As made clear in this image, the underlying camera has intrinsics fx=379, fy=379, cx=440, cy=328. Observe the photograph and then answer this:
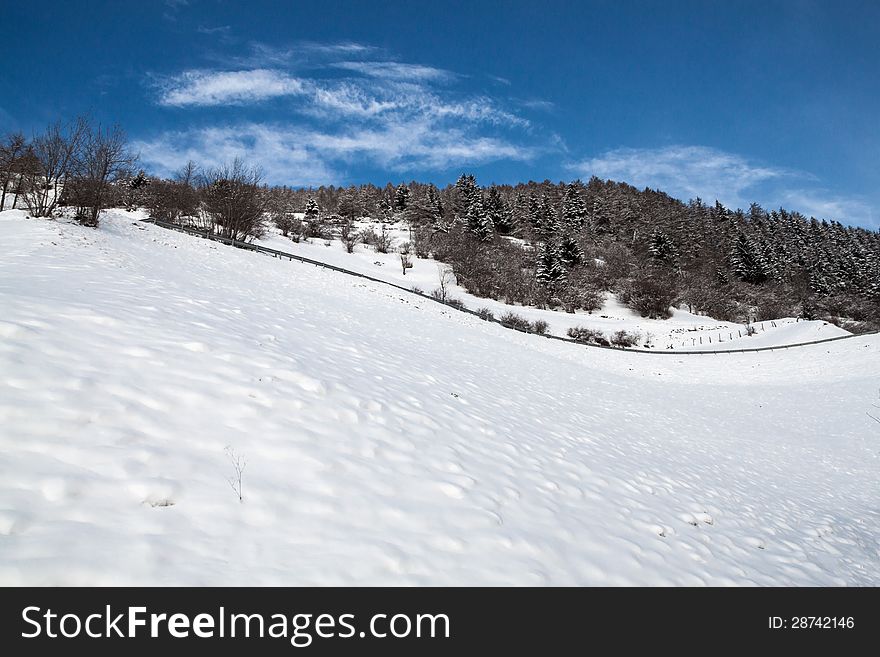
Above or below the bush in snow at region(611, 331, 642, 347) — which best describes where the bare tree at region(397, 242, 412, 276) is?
above

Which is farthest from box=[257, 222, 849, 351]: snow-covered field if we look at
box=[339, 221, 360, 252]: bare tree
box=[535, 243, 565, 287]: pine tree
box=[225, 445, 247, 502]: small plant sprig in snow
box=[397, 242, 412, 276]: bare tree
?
box=[225, 445, 247, 502]: small plant sprig in snow

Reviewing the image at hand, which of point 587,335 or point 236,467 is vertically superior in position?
point 587,335

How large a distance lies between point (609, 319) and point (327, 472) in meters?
47.4

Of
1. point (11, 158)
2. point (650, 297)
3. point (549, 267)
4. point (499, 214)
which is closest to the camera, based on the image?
point (11, 158)

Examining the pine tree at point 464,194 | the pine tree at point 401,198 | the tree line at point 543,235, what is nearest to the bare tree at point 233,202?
the tree line at point 543,235

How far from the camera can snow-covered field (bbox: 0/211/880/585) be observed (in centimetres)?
253

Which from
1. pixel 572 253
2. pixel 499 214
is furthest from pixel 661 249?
pixel 499 214

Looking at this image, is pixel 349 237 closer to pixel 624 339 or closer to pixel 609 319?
pixel 609 319

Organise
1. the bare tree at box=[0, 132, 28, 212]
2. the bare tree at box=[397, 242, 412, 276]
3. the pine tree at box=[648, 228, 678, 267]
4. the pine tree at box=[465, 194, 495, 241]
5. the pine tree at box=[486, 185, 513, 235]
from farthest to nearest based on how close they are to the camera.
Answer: the pine tree at box=[486, 185, 513, 235]
the pine tree at box=[648, 228, 678, 267]
the pine tree at box=[465, 194, 495, 241]
the bare tree at box=[397, 242, 412, 276]
the bare tree at box=[0, 132, 28, 212]

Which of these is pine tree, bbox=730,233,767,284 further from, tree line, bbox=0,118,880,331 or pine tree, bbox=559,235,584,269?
pine tree, bbox=559,235,584,269

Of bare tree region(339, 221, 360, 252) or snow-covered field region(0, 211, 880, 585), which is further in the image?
bare tree region(339, 221, 360, 252)

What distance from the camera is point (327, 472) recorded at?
12.2 feet

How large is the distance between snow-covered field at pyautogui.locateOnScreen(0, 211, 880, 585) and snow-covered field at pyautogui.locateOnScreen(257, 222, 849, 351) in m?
27.2
